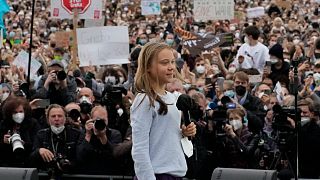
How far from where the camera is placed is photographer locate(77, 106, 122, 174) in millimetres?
11287

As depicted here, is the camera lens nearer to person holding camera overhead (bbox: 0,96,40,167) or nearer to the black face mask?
person holding camera overhead (bbox: 0,96,40,167)

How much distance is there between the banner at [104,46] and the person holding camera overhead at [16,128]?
4.06m

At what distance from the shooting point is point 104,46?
53.6 feet

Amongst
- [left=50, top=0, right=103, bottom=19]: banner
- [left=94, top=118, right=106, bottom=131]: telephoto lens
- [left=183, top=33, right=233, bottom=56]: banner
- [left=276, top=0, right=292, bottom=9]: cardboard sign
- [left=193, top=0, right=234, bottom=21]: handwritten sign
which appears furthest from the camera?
[left=276, top=0, right=292, bottom=9]: cardboard sign

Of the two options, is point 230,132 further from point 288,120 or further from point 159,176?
point 159,176

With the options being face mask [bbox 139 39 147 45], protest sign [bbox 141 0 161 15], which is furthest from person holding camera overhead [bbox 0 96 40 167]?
protest sign [bbox 141 0 161 15]

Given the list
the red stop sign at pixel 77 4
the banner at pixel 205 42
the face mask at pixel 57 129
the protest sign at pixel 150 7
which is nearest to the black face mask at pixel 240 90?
the face mask at pixel 57 129

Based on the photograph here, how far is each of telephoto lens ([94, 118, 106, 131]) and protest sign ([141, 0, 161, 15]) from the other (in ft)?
41.2

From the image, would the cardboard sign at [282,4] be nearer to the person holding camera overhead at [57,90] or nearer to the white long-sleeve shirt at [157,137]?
the person holding camera overhead at [57,90]

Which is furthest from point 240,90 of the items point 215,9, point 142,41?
point 142,41

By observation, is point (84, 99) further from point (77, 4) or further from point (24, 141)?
point (77, 4)

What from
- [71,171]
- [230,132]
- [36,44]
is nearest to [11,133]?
[71,171]

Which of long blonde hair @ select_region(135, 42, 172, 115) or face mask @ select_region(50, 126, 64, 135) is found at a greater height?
long blonde hair @ select_region(135, 42, 172, 115)

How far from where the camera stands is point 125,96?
1261cm
